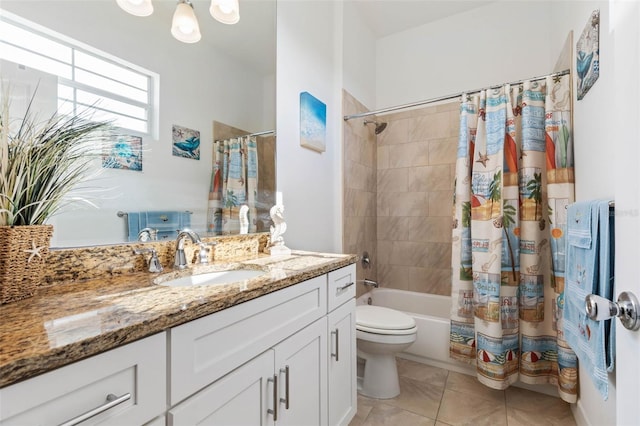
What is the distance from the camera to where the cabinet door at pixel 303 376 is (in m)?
1.02

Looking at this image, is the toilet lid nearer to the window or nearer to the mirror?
the mirror

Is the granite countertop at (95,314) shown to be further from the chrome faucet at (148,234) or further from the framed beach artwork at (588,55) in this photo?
the framed beach artwork at (588,55)

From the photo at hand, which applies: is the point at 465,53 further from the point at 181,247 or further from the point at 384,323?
the point at 181,247

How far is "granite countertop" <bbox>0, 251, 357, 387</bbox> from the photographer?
0.47 meters

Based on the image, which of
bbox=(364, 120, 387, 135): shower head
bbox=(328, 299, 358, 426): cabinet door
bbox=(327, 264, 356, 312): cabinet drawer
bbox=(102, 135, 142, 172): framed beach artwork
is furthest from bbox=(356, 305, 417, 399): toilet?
bbox=(364, 120, 387, 135): shower head

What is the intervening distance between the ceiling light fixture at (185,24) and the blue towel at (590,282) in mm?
1701

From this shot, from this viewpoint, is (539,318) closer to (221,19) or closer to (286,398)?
(286,398)

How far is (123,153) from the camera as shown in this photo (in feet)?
3.46

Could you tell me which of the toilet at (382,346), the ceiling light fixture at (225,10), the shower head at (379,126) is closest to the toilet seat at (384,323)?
the toilet at (382,346)

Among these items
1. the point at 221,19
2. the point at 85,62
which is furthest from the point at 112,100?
the point at 221,19

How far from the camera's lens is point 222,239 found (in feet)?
4.63

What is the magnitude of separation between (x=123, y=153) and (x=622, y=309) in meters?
1.40

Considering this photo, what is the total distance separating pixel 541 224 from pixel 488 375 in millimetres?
956

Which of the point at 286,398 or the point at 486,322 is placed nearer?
the point at 286,398
